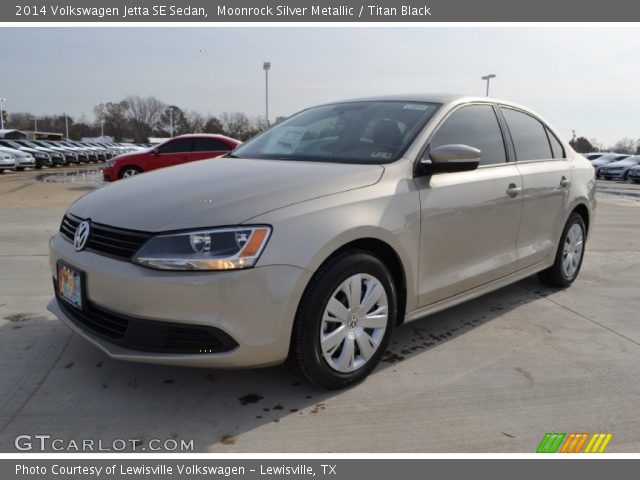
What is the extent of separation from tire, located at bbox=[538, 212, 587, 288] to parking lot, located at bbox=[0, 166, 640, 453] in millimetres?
591

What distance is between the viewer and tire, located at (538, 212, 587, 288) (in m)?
4.62

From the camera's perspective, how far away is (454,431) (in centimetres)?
252

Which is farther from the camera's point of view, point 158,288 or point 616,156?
point 616,156

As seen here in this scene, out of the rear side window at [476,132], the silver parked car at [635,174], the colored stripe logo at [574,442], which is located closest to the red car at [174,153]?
the rear side window at [476,132]

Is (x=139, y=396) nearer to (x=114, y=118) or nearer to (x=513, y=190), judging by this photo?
(x=513, y=190)

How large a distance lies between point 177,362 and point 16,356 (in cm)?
143

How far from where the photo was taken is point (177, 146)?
1312 cm

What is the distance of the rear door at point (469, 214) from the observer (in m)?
3.16

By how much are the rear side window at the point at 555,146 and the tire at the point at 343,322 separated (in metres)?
2.48

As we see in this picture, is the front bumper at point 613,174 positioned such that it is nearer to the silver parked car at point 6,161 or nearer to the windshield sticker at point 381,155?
the windshield sticker at point 381,155

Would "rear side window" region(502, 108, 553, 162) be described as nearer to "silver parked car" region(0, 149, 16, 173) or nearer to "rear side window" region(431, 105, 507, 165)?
"rear side window" region(431, 105, 507, 165)

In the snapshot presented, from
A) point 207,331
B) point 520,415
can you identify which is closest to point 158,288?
point 207,331

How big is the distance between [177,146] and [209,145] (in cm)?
93
